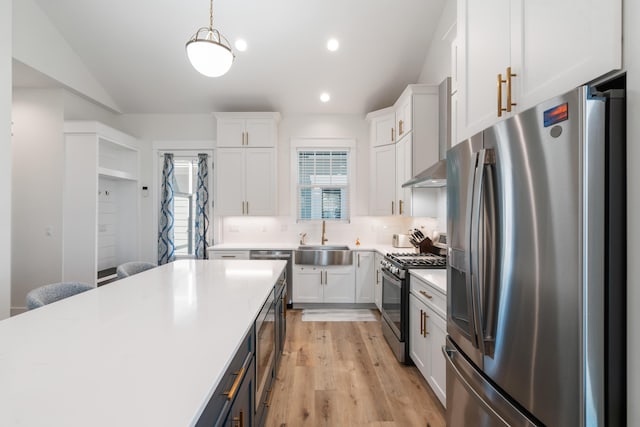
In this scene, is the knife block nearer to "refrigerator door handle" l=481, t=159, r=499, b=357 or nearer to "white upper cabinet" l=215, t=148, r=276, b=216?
"white upper cabinet" l=215, t=148, r=276, b=216

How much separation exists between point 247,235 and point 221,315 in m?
3.43

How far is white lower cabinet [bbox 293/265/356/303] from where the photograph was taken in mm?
4012

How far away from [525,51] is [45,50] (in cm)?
466

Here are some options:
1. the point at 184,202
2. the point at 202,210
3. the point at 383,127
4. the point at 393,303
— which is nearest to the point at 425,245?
the point at 393,303

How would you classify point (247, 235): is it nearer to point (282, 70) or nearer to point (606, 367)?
point (282, 70)

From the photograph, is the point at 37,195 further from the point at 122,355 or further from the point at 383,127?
the point at 383,127

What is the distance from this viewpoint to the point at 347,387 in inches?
89.0

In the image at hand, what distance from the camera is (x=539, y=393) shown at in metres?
0.85

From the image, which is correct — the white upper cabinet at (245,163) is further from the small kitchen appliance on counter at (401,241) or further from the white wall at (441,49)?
the white wall at (441,49)

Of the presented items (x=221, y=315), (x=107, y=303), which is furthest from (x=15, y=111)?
(x=221, y=315)

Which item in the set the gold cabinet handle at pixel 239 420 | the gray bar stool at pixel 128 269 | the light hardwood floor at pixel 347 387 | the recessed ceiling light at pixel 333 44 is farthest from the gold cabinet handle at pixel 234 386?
the recessed ceiling light at pixel 333 44

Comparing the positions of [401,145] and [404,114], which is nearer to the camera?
[404,114]

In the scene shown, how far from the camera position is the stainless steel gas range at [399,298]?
2518mm

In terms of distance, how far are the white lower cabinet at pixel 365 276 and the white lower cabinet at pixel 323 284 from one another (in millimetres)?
73
